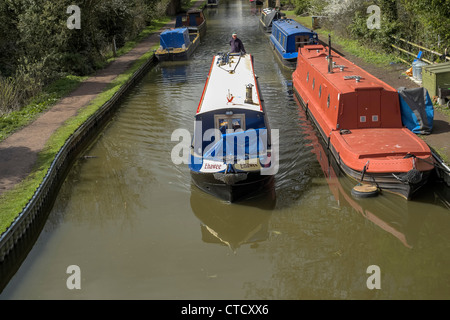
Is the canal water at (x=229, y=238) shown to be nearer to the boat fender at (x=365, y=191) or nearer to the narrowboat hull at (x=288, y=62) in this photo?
the boat fender at (x=365, y=191)

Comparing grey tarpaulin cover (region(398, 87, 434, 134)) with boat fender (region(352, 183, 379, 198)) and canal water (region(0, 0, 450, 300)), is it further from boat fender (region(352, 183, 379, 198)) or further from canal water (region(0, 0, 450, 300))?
boat fender (region(352, 183, 379, 198))

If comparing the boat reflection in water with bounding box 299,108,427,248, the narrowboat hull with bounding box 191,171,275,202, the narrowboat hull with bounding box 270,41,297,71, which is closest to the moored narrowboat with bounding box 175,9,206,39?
the narrowboat hull with bounding box 270,41,297,71

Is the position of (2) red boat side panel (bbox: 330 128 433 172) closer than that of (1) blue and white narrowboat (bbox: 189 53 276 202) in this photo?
Yes

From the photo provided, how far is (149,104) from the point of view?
68.8 ft

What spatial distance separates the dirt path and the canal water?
4.02 feet

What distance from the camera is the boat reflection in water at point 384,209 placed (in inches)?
419

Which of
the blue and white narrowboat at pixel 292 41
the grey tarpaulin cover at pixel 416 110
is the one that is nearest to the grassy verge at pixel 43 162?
the blue and white narrowboat at pixel 292 41

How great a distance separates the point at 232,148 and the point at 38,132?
752 centimetres

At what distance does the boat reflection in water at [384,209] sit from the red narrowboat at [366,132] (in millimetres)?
256

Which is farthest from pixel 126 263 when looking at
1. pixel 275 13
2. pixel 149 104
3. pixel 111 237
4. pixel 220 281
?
pixel 275 13

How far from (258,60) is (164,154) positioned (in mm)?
15105

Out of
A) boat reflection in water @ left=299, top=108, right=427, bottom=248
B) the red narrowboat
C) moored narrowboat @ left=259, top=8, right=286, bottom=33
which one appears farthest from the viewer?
moored narrowboat @ left=259, top=8, right=286, bottom=33

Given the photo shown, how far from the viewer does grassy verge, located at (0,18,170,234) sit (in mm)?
10825

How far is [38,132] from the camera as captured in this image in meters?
16.2
